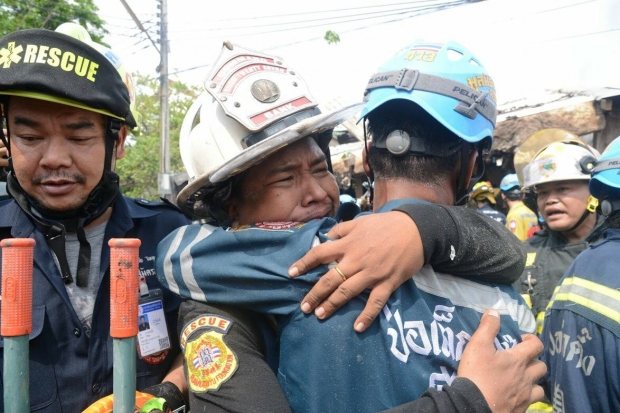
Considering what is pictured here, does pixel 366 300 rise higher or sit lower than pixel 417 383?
higher

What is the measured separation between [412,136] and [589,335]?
1555mm

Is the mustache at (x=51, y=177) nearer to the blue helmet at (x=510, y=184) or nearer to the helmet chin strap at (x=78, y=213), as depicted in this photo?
the helmet chin strap at (x=78, y=213)

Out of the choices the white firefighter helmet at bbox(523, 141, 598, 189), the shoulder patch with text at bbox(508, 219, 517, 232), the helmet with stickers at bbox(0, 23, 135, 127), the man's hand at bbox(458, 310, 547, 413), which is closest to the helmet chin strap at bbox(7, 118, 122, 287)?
the helmet with stickers at bbox(0, 23, 135, 127)

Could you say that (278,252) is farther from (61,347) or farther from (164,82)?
(164,82)

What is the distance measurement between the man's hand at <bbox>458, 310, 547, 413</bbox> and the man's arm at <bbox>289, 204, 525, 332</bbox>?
22 centimetres

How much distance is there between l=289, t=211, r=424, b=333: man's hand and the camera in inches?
55.3

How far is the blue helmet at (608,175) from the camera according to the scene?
2.87 meters

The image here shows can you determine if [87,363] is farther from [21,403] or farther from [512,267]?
[512,267]

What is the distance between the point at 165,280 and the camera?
5.40ft

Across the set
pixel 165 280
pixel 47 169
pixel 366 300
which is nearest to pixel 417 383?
pixel 366 300

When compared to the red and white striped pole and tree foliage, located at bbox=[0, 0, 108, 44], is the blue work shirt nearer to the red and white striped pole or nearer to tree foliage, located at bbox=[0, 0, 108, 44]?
the red and white striped pole

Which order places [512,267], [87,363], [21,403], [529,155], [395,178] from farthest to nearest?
[529,155]
[87,363]
[395,178]
[512,267]
[21,403]

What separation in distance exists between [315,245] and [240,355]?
0.37 m

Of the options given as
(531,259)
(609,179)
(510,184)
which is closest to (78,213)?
(609,179)
